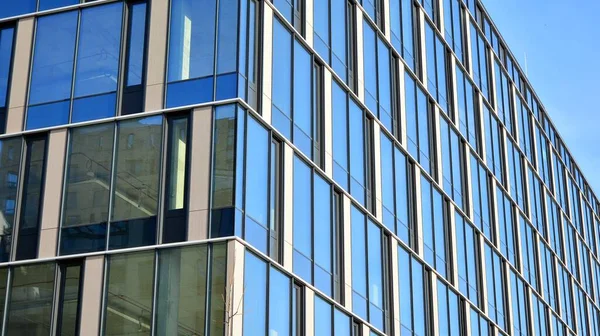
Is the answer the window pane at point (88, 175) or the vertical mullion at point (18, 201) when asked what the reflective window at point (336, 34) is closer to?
the window pane at point (88, 175)

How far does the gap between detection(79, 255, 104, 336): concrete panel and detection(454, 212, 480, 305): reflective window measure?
18.8 m

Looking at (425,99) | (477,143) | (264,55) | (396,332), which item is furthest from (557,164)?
(264,55)

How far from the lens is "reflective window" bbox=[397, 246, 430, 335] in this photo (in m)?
36.0

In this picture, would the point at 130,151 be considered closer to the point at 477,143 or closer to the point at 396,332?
the point at 396,332

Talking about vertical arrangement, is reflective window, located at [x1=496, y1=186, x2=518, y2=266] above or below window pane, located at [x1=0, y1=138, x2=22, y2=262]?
above

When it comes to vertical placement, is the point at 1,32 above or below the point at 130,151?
above

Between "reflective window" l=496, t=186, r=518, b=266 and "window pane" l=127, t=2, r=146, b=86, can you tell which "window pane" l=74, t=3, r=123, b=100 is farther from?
"reflective window" l=496, t=186, r=518, b=266

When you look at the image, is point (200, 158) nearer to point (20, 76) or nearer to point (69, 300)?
point (69, 300)

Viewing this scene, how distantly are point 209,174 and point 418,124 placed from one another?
15.9 m

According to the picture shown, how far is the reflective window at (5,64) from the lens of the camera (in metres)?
29.5

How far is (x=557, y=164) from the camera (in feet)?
209

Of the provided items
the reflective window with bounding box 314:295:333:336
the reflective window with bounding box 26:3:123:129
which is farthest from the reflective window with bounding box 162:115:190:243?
the reflective window with bounding box 314:295:333:336

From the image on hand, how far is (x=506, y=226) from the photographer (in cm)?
4984

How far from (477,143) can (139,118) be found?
76.4 feet
